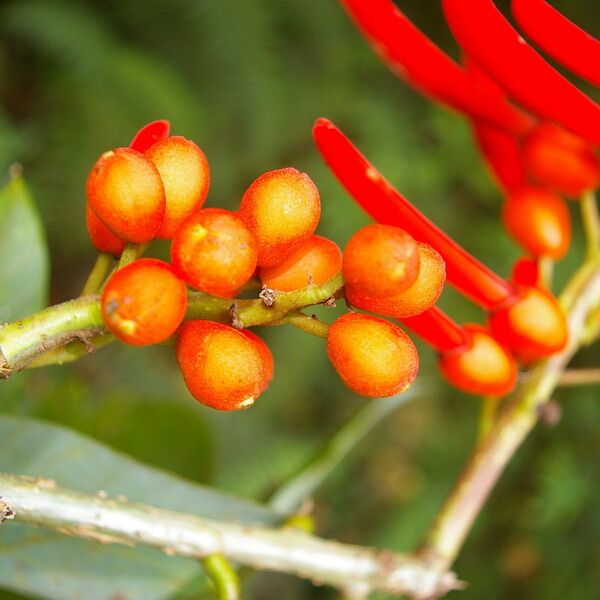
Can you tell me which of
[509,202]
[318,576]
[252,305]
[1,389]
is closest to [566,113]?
[509,202]

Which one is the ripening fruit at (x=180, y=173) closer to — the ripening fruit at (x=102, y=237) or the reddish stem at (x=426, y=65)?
the ripening fruit at (x=102, y=237)

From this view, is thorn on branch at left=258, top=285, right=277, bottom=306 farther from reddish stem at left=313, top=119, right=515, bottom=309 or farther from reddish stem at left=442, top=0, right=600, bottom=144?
reddish stem at left=442, top=0, right=600, bottom=144

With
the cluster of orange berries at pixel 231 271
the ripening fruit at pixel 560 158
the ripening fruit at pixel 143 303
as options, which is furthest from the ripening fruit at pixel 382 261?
the ripening fruit at pixel 560 158

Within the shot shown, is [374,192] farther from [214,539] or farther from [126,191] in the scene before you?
[214,539]

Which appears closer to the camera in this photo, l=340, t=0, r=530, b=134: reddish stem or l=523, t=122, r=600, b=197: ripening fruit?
l=340, t=0, r=530, b=134: reddish stem

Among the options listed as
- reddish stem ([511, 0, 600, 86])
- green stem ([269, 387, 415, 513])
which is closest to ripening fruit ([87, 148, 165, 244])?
reddish stem ([511, 0, 600, 86])

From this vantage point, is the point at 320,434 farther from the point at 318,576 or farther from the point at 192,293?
the point at 192,293
